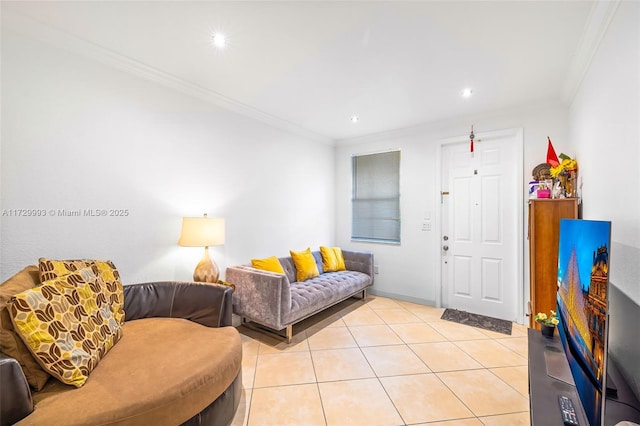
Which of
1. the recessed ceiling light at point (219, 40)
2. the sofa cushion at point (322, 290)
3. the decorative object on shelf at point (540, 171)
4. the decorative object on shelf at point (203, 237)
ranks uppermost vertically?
the recessed ceiling light at point (219, 40)

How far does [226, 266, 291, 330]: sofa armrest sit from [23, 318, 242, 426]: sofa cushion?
A: 2.33ft

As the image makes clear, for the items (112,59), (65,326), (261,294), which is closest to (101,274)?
(65,326)

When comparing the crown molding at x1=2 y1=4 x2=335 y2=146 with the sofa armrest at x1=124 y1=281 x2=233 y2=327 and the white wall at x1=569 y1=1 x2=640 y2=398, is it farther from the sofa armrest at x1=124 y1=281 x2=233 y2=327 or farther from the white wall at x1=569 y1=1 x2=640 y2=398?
the white wall at x1=569 y1=1 x2=640 y2=398

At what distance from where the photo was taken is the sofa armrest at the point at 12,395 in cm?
99

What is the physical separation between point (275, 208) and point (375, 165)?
1.83 meters

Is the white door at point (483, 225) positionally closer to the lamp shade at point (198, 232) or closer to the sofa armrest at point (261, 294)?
the sofa armrest at point (261, 294)

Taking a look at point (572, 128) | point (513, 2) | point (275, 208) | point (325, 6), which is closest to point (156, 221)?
point (275, 208)

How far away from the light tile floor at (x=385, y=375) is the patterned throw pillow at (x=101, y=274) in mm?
1083

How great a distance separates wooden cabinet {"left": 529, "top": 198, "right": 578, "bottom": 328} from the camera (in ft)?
7.39

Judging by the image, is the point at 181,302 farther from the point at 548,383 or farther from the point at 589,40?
the point at 589,40

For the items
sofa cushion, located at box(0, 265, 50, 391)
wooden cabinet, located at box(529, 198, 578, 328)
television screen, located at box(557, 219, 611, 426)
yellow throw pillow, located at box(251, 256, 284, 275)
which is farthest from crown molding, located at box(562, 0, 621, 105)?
sofa cushion, located at box(0, 265, 50, 391)

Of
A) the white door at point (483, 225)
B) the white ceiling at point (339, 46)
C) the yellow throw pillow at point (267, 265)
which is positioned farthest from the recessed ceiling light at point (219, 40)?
the white door at point (483, 225)

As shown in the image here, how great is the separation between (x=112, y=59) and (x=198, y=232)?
5.17ft

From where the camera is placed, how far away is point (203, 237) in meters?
2.43
